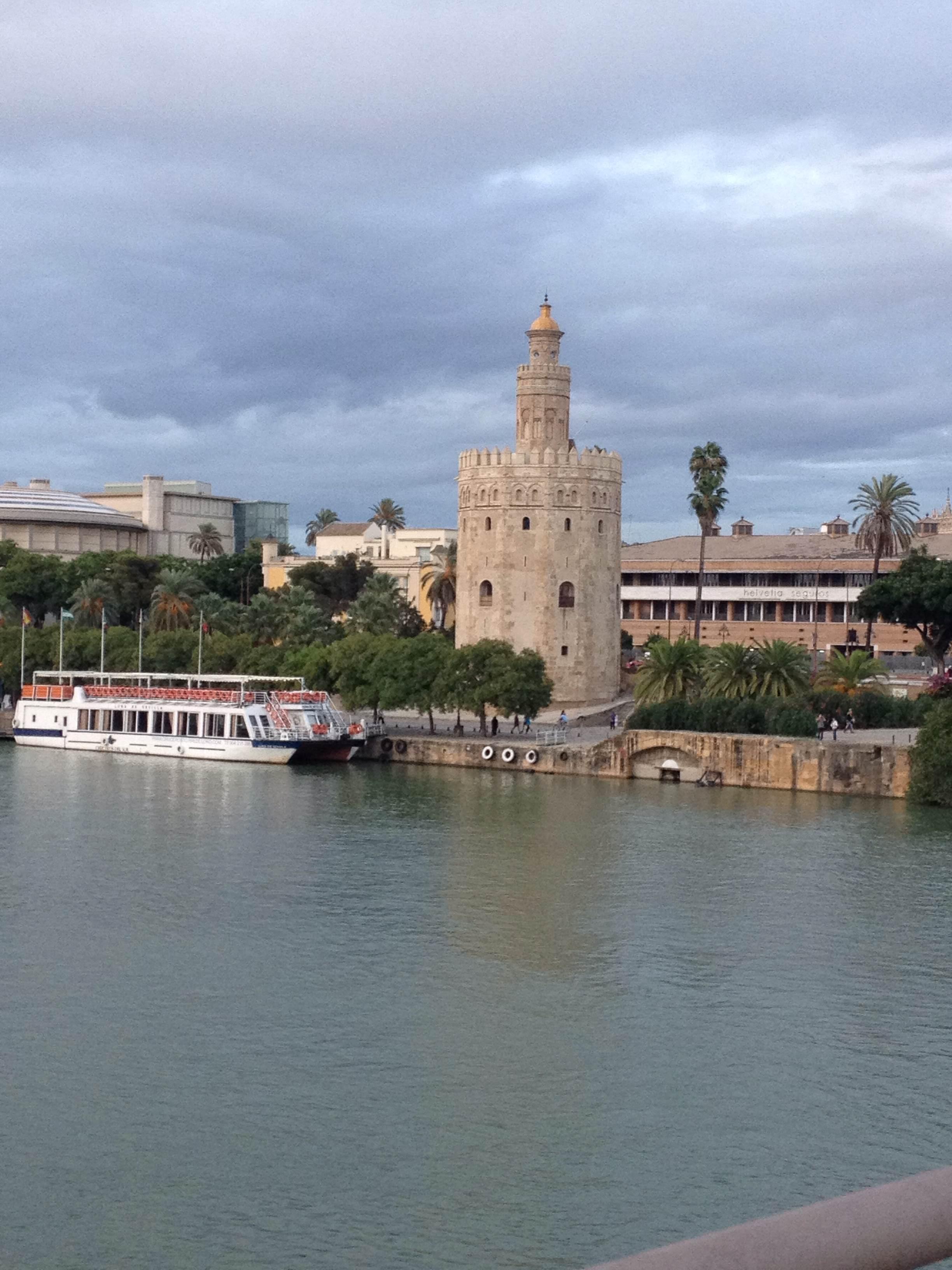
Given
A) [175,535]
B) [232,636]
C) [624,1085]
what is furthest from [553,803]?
[175,535]

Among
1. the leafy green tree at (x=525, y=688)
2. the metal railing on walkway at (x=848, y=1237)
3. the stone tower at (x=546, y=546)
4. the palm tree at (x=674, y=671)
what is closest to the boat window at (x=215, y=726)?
the leafy green tree at (x=525, y=688)

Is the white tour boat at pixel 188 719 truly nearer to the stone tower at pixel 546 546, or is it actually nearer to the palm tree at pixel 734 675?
the stone tower at pixel 546 546

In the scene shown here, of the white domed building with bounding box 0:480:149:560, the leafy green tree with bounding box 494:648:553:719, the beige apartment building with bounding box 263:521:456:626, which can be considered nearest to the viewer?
the leafy green tree with bounding box 494:648:553:719

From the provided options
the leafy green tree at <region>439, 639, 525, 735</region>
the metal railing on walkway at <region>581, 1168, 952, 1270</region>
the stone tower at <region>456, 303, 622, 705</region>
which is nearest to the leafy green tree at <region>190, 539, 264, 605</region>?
the stone tower at <region>456, 303, 622, 705</region>

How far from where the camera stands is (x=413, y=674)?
58625 millimetres

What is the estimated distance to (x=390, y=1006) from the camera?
21.6 meters

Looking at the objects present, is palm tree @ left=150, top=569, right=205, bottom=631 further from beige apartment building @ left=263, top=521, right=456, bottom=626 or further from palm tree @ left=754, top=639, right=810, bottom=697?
palm tree @ left=754, top=639, right=810, bottom=697

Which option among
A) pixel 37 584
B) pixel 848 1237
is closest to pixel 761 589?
pixel 37 584

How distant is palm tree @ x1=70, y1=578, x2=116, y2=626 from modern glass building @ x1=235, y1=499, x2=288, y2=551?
38.2 m

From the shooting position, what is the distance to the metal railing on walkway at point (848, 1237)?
235cm

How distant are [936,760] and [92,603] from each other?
48.9 metres

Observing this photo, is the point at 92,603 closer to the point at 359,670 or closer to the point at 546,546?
the point at 359,670

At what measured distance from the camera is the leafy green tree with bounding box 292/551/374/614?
87375mm

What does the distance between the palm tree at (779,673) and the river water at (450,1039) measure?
555 inches
